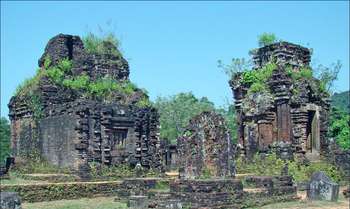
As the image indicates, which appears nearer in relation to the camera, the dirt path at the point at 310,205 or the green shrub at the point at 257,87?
the dirt path at the point at 310,205

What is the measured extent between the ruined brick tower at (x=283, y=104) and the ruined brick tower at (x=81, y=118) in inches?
179

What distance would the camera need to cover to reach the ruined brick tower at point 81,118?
79.7 ft

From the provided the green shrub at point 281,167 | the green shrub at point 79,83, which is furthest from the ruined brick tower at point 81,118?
the green shrub at point 281,167

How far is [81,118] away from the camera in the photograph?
2397cm

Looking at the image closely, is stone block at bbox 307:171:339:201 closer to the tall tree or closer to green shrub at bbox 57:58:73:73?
green shrub at bbox 57:58:73:73

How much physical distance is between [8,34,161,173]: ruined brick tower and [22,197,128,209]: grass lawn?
18.0 feet

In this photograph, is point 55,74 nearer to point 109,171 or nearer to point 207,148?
Result: point 109,171

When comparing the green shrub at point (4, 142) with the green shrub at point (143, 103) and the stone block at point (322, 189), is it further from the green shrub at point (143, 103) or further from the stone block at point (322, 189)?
the stone block at point (322, 189)

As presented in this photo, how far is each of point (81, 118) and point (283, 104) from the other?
8692mm

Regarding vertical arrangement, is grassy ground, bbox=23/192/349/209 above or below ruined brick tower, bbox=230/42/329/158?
below

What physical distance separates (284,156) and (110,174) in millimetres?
7475

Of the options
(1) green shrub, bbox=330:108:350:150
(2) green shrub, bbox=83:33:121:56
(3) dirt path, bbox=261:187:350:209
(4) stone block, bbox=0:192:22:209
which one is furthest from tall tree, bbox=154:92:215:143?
(4) stone block, bbox=0:192:22:209

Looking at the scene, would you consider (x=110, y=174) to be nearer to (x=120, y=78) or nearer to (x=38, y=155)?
(x=38, y=155)

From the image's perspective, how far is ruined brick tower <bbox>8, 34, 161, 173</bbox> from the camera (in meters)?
24.3
